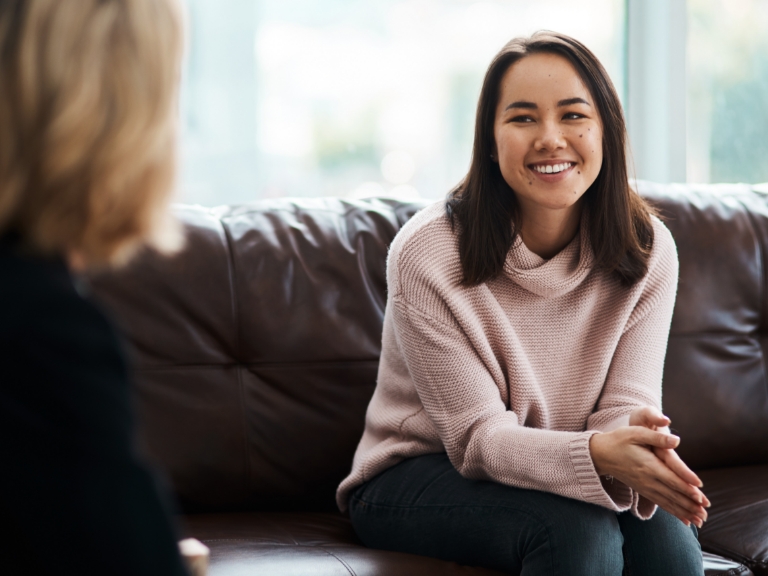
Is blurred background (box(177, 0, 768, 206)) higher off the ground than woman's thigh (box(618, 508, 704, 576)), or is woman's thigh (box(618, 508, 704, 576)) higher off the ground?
blurred background (box(177, 0, 768, 206))

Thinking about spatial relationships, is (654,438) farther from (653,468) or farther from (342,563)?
(342,563)

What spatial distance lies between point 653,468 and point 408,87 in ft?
5.19

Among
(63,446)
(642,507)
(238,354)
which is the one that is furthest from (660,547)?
(63,446)

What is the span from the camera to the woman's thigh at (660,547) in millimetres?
1315

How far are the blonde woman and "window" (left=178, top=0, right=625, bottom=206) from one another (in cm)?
168

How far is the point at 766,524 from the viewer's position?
5.08ft

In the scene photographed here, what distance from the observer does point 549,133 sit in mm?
1537

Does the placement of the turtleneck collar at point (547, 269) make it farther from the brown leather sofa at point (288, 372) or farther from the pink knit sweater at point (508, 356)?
the brown leather sofa at point (288, 372)

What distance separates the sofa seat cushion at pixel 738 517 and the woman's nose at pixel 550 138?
77cm

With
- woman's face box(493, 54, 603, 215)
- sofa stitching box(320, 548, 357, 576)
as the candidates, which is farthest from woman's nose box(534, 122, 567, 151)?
sofa stitching box(320, 548, 357, 576)

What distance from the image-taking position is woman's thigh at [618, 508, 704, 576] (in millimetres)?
1315

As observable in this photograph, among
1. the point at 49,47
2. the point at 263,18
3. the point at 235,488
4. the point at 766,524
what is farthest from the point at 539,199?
the point at 263,18


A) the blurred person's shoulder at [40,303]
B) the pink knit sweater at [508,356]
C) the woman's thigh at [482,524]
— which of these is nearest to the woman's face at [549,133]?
the pink knit sweater at [508,356]

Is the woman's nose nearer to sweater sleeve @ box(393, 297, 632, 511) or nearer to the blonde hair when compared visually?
sweater sleeve @ box(393, 297, 632, 511)
